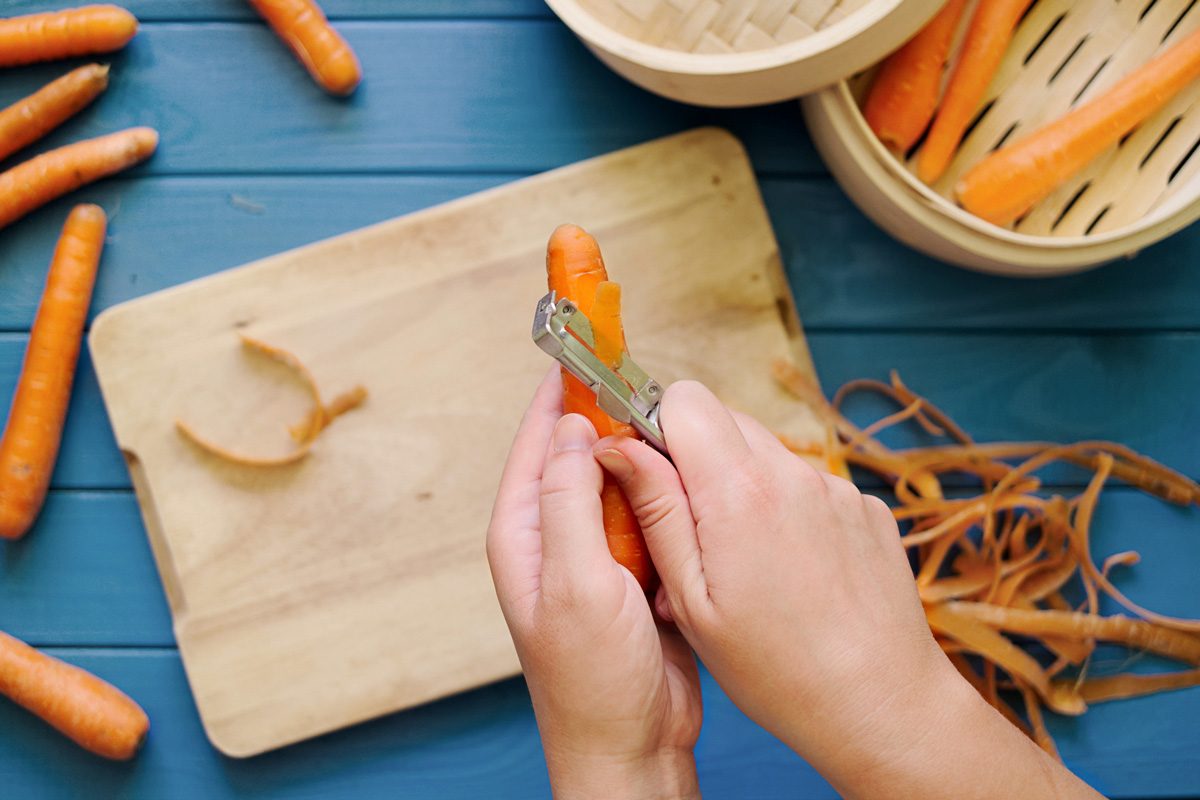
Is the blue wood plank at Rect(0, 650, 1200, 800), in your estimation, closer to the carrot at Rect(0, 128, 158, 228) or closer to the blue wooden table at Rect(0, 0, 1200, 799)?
the blue wooden table at Rect(0, 0, 1200, 799)

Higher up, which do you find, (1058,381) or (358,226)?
(358,226)

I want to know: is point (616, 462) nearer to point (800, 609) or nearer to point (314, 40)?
point (800, 609)

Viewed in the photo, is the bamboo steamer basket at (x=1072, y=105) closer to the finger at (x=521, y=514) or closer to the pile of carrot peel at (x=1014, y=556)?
the pile of carrot peel at (x=1014, y=556)

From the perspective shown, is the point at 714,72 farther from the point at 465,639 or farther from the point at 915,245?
the point at 465,639

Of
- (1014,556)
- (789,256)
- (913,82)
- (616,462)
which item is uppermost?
(913,82)

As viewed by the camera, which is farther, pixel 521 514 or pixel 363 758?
A: pixel 363 758

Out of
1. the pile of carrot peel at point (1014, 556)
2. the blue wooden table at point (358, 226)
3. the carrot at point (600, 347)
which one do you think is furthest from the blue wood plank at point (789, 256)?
the carrot at point (600, 347)

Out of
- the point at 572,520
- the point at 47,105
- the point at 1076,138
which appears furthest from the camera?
the point at 47,105

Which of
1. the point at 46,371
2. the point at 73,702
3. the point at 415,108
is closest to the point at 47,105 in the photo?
the point at 46,371
